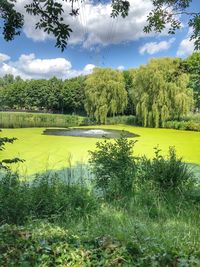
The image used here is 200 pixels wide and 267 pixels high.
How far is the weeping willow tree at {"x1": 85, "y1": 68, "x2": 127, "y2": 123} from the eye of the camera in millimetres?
31625

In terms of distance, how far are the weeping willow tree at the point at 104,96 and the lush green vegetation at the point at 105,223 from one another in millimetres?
25840

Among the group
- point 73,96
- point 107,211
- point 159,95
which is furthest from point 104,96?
point 107,211

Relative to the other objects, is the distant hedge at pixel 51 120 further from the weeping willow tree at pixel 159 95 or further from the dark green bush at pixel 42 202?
the dark green bush at pixel 42 202

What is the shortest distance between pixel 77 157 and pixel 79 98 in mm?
42551

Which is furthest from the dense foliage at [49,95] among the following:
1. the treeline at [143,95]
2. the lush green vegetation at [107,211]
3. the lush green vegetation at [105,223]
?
the lush green vegetation at [105,223]

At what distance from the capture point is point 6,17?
103 inches

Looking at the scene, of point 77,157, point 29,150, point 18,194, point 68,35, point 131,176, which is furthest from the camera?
point 29,150

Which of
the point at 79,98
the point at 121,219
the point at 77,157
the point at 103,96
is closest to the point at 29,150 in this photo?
the point at 77,157

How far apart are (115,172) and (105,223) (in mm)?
2225

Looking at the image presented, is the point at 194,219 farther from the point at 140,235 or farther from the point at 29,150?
the point at 29,150

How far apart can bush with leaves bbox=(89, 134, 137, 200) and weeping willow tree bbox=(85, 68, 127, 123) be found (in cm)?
2565

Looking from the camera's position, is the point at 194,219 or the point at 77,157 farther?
the point at 77,157

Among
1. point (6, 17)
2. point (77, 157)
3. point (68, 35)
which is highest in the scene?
point (6, 17)

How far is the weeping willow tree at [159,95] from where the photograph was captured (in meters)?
26.2
